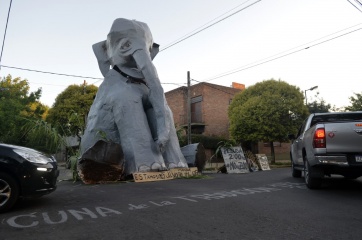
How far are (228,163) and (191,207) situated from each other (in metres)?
8.74

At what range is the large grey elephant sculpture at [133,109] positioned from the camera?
Answer: 30.3ft

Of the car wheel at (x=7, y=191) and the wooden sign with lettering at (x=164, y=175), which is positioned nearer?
the car wheel at (x=7, y=191)

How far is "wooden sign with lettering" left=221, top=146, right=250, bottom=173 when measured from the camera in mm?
13344

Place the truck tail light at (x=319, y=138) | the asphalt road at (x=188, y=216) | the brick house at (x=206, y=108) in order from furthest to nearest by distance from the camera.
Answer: the brick house at (x=206, y=108) → the truck tail light at (x=319, y=138) → the asphalt road at (x=188, y=216)

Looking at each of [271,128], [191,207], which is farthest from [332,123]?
[271,128]

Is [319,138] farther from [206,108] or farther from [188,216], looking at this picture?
[206,108]

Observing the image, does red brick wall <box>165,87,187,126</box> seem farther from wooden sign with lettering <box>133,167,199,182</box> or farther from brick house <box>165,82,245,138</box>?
wooden sign with lettering <box>133,167,199,182</box>

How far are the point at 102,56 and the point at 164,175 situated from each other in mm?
4967

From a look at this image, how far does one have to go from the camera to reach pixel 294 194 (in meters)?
6.24

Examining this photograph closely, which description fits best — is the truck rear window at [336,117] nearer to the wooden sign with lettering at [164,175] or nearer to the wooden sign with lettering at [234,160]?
the wooden sign with lettering at [164,175]

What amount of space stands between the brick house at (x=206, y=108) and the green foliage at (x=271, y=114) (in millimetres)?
5937

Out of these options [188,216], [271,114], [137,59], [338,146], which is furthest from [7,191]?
[271,114]

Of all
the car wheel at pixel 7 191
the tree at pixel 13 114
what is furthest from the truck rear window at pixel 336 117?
the tree at pixel 13 114

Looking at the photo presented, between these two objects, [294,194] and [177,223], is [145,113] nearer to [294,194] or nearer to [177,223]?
[294,194]
